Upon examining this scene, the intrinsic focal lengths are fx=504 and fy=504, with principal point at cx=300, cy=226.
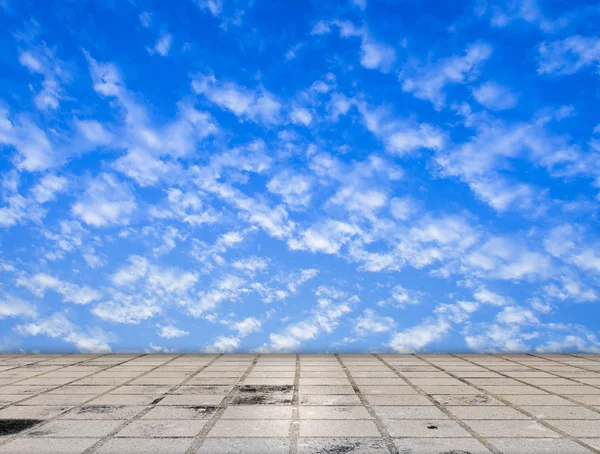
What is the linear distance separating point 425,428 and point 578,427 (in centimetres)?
87

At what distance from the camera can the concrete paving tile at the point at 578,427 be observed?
8.91ft

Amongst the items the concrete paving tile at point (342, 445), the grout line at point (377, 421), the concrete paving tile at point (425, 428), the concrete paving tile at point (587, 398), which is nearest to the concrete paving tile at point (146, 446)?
the concrete paving tile at point (342, 445)

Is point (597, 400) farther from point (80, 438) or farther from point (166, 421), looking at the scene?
point (80, 438)

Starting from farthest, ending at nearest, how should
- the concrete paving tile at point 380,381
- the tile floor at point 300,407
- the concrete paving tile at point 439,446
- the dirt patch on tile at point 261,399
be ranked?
the concrete paving tile at point 380,381
the dirt patch on tile at point 261,399
the tile floor at point 300,407
the concrete paving tile at point 439,446

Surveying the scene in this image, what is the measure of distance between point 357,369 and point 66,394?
8.76 feet

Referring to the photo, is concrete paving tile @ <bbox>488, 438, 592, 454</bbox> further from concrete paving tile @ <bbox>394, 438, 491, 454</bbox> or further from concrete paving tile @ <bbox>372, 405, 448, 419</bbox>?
concrete paving tile @ <bbox>372, 405, 448, 419</bbox>

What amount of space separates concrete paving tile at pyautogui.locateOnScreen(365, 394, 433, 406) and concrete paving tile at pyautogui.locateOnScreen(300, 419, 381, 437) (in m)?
0.55

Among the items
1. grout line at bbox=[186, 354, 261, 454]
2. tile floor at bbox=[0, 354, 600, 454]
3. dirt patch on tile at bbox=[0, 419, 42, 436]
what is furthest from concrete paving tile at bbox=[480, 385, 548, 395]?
dirt patch on tile at bbox=[0, 419, 42, 436]

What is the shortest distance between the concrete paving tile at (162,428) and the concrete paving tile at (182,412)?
9cm

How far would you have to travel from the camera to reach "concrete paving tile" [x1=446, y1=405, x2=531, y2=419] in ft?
10.0

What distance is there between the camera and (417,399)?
11.7ft

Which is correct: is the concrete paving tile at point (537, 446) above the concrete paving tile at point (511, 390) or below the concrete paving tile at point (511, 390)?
below

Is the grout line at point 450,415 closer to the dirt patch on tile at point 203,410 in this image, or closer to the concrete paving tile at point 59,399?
the dirt patch on tile at point 203,410

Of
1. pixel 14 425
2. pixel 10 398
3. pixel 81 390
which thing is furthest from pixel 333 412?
pixel 10 398
